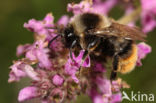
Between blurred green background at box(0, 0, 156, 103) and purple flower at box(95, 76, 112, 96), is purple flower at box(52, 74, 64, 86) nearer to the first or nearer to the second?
purple flower at box(95, 76, 112, 96)

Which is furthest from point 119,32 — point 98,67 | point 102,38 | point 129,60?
point 98,67

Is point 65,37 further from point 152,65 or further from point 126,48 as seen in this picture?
point 152,65

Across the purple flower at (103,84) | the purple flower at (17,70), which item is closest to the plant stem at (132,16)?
the purple flower at (103,84)

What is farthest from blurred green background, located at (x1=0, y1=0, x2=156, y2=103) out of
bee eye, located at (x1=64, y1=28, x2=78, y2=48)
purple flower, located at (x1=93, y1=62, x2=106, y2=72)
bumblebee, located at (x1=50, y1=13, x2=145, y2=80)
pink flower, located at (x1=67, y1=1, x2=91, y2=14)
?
bee eye, located at (x1=64, y1=28, x2=78, y2=48)

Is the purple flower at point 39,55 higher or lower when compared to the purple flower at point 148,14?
lower

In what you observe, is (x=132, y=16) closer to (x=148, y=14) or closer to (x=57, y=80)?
(x=148, y=14)

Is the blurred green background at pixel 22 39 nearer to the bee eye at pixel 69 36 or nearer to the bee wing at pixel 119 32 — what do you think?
the bee wing at pixel 119 32

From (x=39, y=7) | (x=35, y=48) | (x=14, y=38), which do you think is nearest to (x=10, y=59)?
(x=14, y=38)
